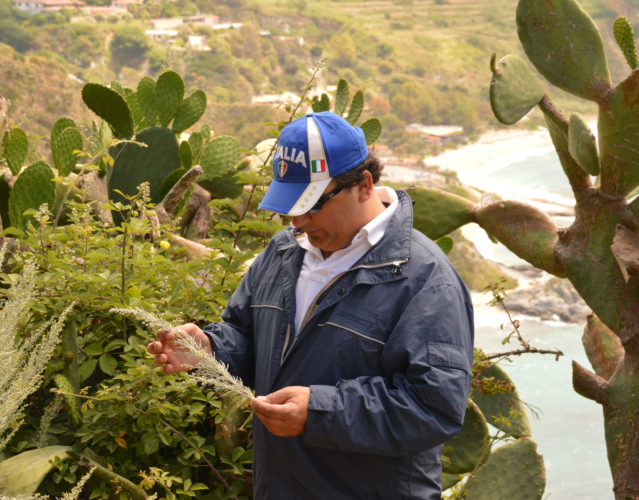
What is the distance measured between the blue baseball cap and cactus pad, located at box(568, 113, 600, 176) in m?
0.88

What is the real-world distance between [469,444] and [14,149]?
1868 mm

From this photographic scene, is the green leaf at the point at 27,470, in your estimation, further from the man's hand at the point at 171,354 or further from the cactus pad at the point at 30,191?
the cactus pad at the point at 30,191

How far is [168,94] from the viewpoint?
3045 millimetres

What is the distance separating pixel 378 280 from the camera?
4.76 ft

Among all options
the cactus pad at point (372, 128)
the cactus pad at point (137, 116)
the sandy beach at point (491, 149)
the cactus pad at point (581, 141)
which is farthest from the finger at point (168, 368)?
the sandy beach at point (491, 149)

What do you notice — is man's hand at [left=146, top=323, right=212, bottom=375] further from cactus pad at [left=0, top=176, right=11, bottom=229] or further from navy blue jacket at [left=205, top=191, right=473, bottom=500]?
cactus pad at [left=0, top=176, right=11, bottom=229]

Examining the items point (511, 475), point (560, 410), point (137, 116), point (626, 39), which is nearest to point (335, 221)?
point (626, 39)

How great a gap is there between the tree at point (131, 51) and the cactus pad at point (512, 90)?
36.8m

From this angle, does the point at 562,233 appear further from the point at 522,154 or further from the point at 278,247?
the point at 522,154

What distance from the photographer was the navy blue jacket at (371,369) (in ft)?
4.41

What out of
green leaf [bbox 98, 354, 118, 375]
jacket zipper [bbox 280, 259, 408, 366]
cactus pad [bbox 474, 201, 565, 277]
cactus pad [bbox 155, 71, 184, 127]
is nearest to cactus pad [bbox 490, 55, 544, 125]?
cactus pad [bbox 474, 201, 565, 277]

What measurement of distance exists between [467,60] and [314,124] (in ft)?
182

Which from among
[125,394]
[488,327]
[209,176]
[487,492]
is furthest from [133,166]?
[488,327]

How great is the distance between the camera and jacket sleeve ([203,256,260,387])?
164 cm
